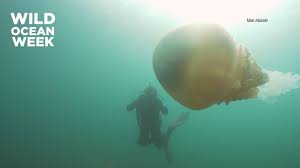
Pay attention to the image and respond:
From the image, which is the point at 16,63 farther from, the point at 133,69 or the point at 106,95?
the point at 133,69

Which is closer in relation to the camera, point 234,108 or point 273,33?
point 273,33

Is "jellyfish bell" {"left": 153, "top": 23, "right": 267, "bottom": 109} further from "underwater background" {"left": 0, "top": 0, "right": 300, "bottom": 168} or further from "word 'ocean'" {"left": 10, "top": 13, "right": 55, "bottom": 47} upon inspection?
"word 'ocean'" {"left": 10, "top": 13, "right": 55, "bottom": 47}

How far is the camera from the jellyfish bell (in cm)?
213

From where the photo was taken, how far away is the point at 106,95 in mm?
2898

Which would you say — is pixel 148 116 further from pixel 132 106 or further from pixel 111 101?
pixel 111 101

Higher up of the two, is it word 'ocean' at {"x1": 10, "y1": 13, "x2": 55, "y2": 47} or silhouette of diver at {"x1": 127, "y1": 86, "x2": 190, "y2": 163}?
word 'ocean' at {"x1": 10, "y1": 13, "x2": 55, "y2": 47}

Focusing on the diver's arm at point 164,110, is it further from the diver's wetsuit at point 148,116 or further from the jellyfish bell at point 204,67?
the jellyfish bell at point 204,67

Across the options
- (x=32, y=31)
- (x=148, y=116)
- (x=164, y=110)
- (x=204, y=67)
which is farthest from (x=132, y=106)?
(x=32, y=31)

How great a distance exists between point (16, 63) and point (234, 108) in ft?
6.97

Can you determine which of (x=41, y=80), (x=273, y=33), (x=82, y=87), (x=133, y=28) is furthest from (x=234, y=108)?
(x=41, y=80)

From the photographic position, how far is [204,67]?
2.13m

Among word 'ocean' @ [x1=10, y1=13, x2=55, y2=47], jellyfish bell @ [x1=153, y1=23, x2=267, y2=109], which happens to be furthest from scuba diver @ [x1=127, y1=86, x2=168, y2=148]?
word 'ocean' @ [x1=10, y1=13, x2=55, y2=47]

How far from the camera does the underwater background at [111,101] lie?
98.9 inches

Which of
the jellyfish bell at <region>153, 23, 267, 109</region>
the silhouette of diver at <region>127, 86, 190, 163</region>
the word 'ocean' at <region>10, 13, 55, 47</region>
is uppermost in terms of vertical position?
the word 'ocean' at <region>10, 13, 55, 47</region>
